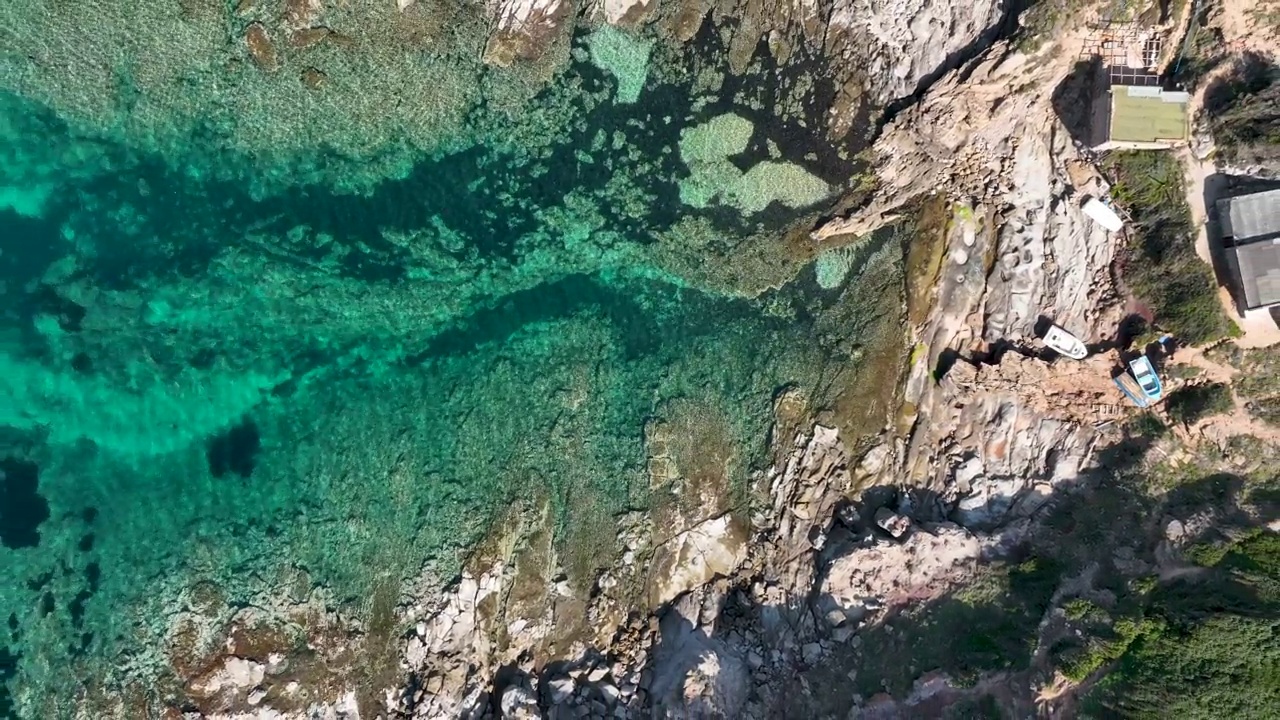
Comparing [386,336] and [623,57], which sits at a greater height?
[623,57]

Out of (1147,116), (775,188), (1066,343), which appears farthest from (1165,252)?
(775,188)

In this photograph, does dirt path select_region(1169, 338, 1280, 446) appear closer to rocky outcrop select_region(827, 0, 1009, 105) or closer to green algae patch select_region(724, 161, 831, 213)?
rocky outcrop select_region(827, 0, 1009, 105)

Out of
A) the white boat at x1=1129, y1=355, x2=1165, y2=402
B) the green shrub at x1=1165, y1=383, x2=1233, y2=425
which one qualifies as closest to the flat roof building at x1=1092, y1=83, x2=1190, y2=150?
the white boat at x1=1129, y1=355, x2=1165, y2=402

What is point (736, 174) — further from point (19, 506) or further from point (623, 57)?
point (19, 506)

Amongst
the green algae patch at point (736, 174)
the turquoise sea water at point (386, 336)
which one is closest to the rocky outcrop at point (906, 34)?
the turquoise sea water at point (386, 336)

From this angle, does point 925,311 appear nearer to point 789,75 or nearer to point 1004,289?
point 1004,289

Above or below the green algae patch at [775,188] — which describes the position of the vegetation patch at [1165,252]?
below

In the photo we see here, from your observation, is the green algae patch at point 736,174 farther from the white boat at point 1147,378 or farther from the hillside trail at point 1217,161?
the white boat at point 1147,378

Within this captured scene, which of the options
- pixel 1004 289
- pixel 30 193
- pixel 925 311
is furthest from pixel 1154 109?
pixel 30 193
